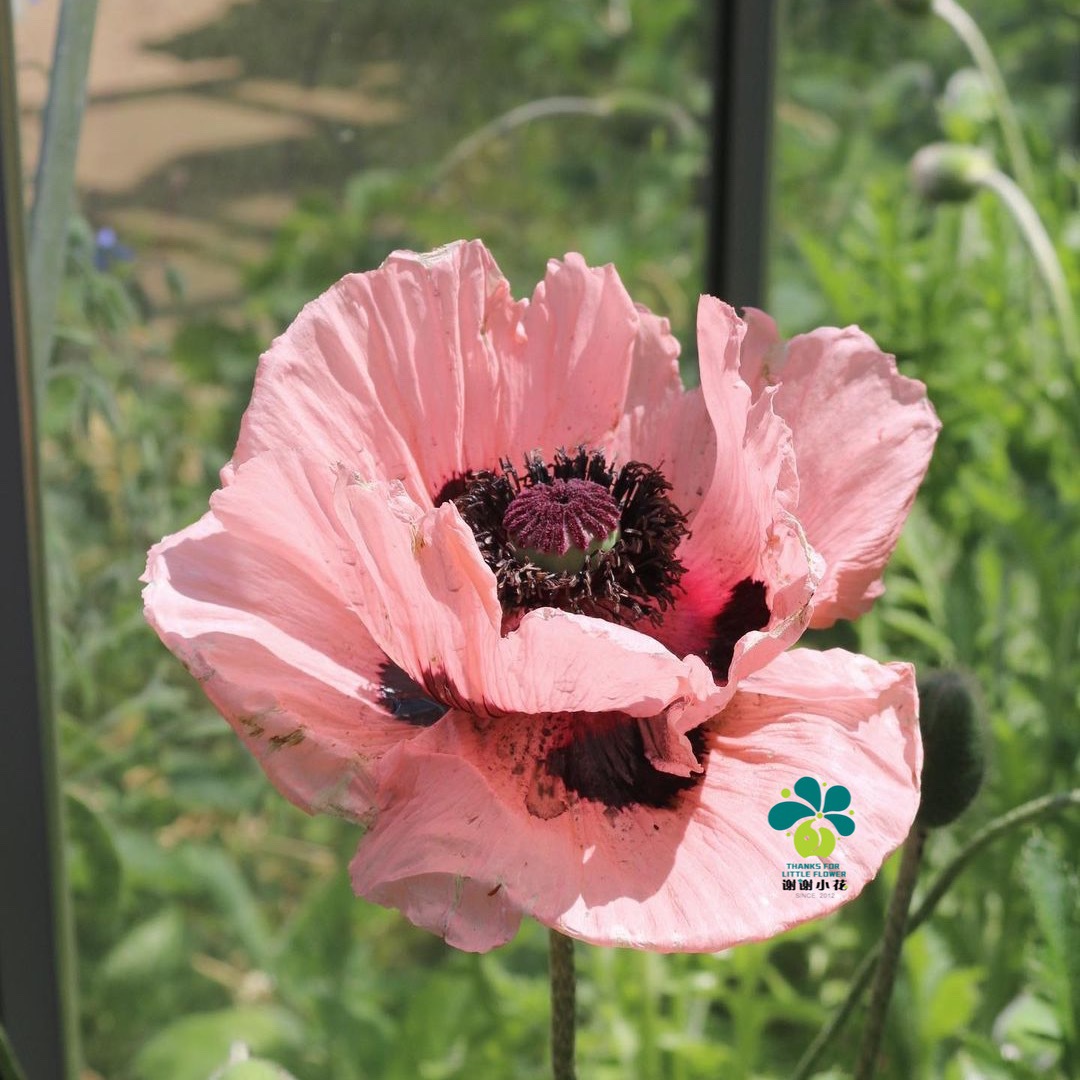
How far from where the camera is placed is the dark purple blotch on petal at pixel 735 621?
48cm

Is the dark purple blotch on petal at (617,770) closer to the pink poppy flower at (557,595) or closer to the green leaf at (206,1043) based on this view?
the pink poppy flower at (557,595)

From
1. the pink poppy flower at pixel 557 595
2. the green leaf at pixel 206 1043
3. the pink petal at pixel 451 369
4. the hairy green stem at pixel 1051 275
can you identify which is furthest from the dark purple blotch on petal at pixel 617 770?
the hairy green stem at pixel 1051 275

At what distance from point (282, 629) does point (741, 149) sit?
105cm

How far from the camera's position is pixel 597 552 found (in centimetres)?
47

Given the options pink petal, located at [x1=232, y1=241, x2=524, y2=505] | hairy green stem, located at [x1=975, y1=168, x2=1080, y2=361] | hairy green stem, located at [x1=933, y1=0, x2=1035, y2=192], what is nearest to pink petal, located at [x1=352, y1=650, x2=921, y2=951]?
pink petal, located at [x1=232, y1=241, x2=524, y2=505]

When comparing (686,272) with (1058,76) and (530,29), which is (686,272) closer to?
(530,29)

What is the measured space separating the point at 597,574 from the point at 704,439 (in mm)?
76

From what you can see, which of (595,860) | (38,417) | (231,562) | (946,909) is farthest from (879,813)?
(946,909)

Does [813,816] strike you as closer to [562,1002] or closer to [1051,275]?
[562,1002]

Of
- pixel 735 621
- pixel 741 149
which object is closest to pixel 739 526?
pixel 735 621

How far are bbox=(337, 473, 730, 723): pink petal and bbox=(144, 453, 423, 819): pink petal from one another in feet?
0.09

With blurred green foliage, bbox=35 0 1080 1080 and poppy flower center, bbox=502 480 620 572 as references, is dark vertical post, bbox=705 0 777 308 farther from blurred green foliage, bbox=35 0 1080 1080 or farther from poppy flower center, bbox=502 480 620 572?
poppy flower center, bbox=502 480 620 572

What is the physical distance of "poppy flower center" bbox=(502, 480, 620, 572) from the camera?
45 cm

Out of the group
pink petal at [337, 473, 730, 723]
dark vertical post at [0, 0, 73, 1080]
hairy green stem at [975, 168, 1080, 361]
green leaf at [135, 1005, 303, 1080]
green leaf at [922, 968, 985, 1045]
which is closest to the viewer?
pink petal at [337, 473, 730, 723]
